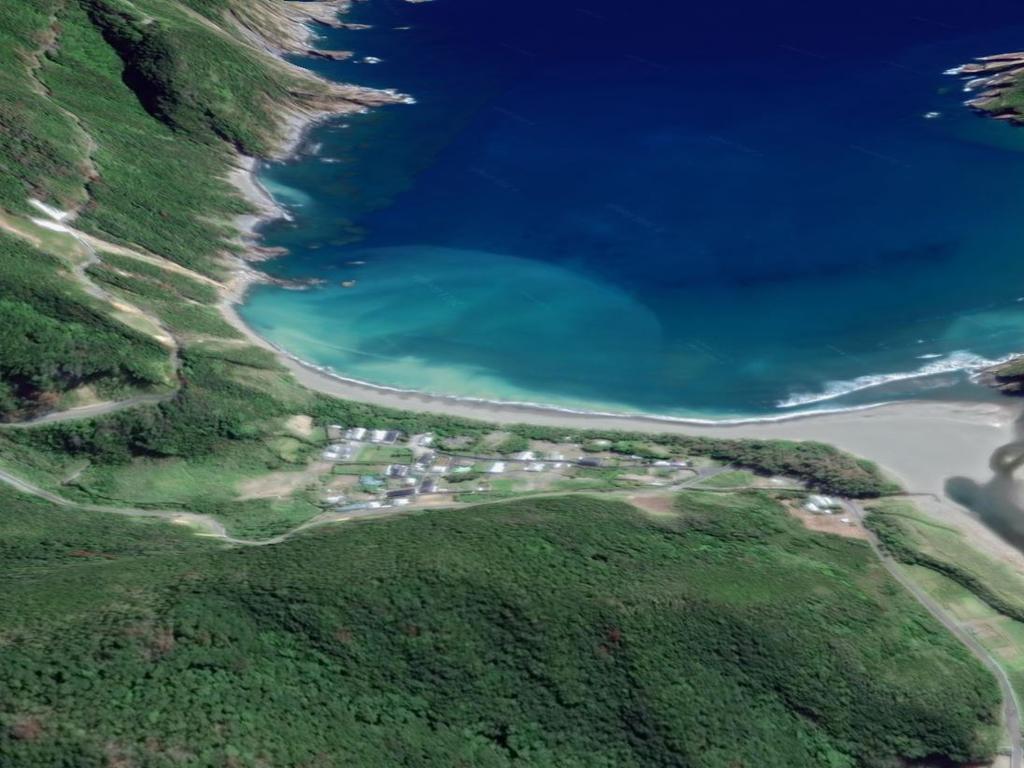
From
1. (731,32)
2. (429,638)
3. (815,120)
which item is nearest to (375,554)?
(429,638)

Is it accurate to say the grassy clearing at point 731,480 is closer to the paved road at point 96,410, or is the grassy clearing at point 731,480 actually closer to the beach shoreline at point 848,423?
the beach shoreline at point 848,423

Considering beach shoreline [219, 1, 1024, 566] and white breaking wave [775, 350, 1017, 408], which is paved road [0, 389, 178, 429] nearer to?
beach shoreline [219, 1, 1024, 566]

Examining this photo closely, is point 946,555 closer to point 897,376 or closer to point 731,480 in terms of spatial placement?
point 731,480

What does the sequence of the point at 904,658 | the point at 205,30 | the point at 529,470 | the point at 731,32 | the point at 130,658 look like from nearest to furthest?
1. the point at 130,658
2. the point at 904,658
3. the point at 529,470
4. the point at 205,30
5. the point at 731,32

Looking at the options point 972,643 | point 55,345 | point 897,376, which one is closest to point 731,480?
point 972,643

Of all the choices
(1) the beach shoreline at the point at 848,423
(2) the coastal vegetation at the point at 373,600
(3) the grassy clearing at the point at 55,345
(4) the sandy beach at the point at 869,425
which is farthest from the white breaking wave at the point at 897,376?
(3) the grassy clearing at the point at 55,345

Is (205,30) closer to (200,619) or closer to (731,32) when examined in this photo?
(731,32)
